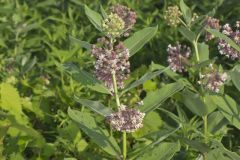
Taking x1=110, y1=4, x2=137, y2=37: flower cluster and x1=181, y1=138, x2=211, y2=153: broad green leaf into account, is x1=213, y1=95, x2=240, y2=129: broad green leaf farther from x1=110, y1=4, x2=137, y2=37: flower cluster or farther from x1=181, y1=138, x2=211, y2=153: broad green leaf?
x1=110, y1=4, x2=137, y2=37: flower cluster

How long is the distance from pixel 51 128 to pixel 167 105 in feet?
3.36

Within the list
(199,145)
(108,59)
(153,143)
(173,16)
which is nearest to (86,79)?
(108,59)

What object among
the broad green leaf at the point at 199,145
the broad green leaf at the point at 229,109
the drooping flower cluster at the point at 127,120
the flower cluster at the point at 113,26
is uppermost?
the flower cluster at the point at 113,26

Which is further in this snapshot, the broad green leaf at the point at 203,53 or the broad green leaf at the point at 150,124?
the broad green leaf at the point at 150,124

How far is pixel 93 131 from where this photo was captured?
10.6 feet

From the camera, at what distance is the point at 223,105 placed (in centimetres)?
349

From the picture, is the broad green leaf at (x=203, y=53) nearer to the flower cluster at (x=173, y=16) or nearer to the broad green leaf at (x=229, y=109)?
the flower cluster at (x=173, y=16)

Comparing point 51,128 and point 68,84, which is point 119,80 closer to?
point 51,128

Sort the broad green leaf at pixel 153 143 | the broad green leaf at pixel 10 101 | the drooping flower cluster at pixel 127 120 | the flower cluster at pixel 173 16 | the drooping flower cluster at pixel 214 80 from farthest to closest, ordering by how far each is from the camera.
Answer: the broad green leaf at pixel 10 101
the flower cluster at pixel 173 16
the drooping flower cluster at pixel 214 80
the broad green leaf at pixel 153 143
the drooping flower cluster at pixel 127 120

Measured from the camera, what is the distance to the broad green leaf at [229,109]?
3426 mm

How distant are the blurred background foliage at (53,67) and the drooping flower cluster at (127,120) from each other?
535mm

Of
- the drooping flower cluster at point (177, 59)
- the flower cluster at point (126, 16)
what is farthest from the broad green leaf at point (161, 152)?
the drooping flower cluster at point (177, 59)

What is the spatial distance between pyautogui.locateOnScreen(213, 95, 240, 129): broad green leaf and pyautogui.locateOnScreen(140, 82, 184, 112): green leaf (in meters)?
0.40

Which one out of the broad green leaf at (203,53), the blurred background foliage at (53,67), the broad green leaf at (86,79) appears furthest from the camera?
the blurred background foliage at (53,67)
